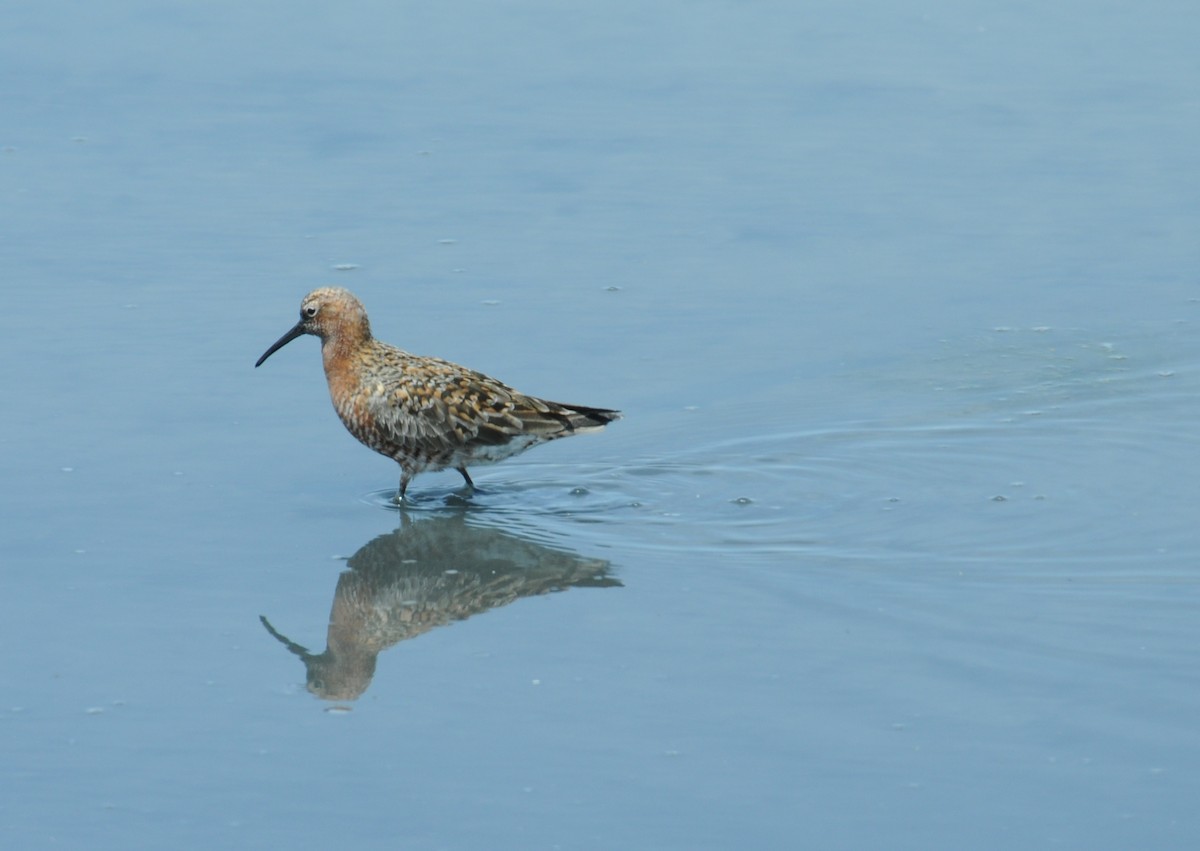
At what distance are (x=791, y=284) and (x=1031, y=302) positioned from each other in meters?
1.34

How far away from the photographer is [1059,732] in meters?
6.68

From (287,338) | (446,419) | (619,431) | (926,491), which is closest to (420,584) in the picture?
(446,419)

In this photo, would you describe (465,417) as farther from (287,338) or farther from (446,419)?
(287,338)

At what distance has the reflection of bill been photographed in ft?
24.2

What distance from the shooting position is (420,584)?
8062 mm

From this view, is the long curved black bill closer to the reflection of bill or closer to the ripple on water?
the ripple on water

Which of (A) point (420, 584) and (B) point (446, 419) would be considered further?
(B) point (446, 419)

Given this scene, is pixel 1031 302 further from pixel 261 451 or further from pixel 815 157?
pixel 261 451

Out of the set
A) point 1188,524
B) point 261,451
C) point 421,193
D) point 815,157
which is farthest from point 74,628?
point 815,157

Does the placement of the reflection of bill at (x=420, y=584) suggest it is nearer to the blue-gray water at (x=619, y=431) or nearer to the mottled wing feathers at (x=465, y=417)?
the blue-gray water at (x=619, y=431)

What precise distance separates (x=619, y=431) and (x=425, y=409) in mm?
1030

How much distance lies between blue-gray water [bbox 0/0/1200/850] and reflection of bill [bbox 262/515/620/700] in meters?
0.03

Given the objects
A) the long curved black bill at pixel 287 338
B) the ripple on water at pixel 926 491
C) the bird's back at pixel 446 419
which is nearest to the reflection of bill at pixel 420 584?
the ripple on water at pixel 926 491

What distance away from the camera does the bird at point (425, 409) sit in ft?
30.0
